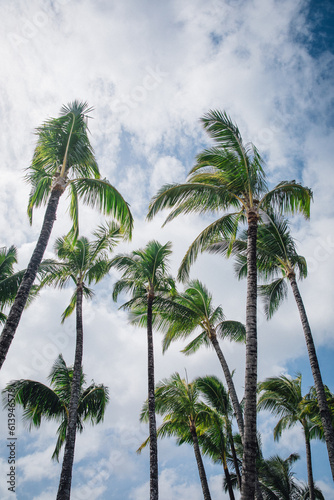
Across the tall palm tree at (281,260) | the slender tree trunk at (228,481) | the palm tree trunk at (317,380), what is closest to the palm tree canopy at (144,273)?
the tall palm tree at (281,260)

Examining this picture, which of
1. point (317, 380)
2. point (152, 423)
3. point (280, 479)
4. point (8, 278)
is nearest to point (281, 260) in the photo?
point (317, 380)

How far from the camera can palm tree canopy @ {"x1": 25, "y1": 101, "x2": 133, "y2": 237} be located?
10.3 meters

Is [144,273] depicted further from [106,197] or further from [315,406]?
Result: [315,406]

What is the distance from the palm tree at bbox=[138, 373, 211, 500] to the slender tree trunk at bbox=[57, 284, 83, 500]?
19.0ft

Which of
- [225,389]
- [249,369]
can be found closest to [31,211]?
[249,369]

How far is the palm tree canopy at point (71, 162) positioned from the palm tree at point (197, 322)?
6.79 m

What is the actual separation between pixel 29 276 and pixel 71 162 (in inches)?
163

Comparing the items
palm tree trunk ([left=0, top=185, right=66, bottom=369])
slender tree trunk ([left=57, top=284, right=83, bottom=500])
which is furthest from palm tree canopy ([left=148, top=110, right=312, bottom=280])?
slender tree trunk ([left=57, top=284, right=83, bottom=500])

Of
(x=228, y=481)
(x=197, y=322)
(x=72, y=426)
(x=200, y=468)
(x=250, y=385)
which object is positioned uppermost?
(x=197, y=322)

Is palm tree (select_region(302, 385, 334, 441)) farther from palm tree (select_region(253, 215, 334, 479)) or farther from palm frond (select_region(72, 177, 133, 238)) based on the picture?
palm frond (select_region(72, 177, 133, 238))

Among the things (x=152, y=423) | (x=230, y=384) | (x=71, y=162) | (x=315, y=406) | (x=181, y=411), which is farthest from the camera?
(x=181, y=411)

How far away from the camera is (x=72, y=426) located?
12.3 m

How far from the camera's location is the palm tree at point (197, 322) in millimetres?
16234

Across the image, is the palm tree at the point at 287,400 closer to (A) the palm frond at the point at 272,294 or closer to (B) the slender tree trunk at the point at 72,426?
(A) the palm frond at the point at 272,294
